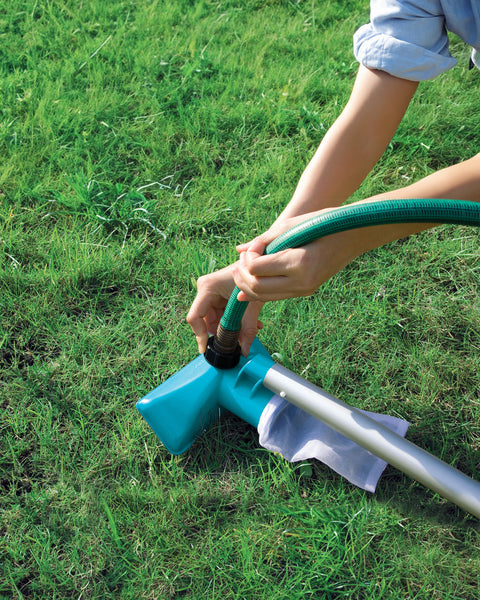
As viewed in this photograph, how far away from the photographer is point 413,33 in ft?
4.72

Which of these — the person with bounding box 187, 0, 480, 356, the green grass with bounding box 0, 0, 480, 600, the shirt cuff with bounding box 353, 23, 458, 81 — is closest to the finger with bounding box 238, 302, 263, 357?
the person with bounding box 187, 0, 480, 356

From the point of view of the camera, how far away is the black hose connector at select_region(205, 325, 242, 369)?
1.67m

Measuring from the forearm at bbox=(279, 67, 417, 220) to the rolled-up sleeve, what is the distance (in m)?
0.04

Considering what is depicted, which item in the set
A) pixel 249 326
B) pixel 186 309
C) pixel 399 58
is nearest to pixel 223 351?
pixel 249 326

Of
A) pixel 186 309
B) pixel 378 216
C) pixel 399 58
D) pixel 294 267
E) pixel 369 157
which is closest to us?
pixel 378 216

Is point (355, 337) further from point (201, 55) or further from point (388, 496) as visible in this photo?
point (201, 55)

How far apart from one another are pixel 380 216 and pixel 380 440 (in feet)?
2.21

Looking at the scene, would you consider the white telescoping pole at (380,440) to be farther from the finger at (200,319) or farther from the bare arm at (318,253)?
the bare arm at (318,253)

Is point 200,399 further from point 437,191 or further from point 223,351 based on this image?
point 437,191

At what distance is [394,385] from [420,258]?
58 cm

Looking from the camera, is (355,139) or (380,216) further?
(355,139)

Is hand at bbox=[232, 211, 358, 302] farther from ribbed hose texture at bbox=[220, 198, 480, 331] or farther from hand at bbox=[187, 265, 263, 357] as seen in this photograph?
hand at bbox=[187, 265, 263, 357]

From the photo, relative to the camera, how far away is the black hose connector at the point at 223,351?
5.48 feet

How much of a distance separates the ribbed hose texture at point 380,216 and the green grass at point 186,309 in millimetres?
764
